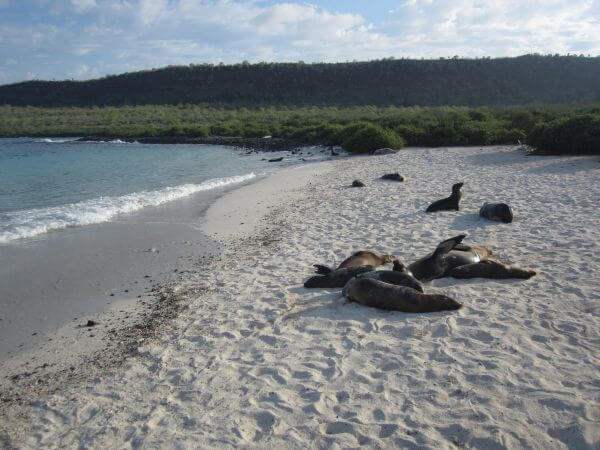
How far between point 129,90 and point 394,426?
274ft

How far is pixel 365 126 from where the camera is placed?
26828mm

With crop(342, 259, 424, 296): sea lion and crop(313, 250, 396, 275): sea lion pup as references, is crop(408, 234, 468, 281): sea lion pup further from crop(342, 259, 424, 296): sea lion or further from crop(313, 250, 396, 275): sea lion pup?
crop(313, 250, 396, 275): sea lion pup

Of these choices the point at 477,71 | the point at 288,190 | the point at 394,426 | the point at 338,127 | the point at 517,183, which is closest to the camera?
the point at 394,426

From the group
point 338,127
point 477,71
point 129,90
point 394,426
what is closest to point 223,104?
point 129,90

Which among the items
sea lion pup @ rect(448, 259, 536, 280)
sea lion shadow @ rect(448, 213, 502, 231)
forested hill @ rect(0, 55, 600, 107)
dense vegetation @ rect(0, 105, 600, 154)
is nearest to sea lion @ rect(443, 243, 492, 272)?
sea lion pup @ rect(448, 259, 536, 280)

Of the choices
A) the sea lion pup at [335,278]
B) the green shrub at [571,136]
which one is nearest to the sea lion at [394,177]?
the green shrub at [571,136]

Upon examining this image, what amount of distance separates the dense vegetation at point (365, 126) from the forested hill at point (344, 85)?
10.1 m

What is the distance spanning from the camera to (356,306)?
5.80 metres

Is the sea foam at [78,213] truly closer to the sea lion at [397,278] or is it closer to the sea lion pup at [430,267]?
the sea lion at [397,278]

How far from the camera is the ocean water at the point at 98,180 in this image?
11.5m

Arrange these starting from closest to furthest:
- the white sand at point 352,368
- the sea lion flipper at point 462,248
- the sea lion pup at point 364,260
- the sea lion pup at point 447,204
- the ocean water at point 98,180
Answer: the white sand at point 352,368, the sea lion pup at point 364,260, the sea lion flipper at point 462,248, the sea lion pup at point 447,204, the ocean water at point 98,180

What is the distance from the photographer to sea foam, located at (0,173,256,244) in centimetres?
1026

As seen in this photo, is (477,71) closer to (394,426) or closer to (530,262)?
(530,262)

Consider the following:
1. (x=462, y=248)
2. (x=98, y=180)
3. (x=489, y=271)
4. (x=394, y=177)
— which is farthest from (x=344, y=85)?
(x=489, y=271)
